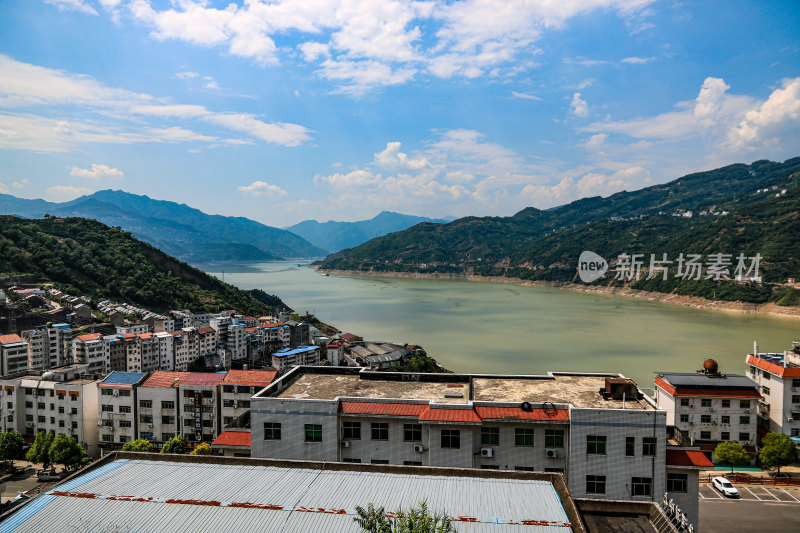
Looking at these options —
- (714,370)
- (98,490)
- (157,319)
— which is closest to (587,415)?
(98,490)

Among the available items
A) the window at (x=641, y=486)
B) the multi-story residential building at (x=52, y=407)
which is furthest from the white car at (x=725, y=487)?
the multi-story residential building at (x=52, y=407)

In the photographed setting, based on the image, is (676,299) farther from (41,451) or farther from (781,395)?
(41,451)

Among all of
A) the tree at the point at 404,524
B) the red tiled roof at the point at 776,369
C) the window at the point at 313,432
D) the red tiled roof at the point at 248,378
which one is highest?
the tree at the point at 404,524

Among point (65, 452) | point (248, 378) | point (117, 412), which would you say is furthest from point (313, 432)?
A: point (117, 412)

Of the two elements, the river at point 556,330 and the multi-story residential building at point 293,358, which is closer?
the multi-story residential building at point 293,358

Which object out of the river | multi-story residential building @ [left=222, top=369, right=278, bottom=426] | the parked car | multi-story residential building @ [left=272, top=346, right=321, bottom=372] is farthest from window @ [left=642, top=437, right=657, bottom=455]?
multi-story residential building @ [left=272, top=346, right=321, bottom=372]

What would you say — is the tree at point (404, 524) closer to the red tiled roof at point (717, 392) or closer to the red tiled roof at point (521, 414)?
A: the red tiled roof at point (521, 414)

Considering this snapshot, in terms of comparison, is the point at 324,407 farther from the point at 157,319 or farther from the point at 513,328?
the point at 513,328
